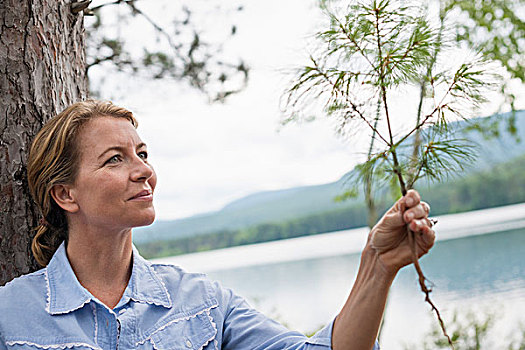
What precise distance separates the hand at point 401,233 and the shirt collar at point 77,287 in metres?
0.65

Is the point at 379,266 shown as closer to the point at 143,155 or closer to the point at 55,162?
the point at 143,155

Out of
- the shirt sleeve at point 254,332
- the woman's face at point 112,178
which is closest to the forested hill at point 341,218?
the shirt sleeve at point 254,332

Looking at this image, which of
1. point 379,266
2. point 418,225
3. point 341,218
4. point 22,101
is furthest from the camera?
point 341,218

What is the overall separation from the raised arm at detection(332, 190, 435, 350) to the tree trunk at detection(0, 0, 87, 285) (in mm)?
1055

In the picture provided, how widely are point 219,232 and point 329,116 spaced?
123ft

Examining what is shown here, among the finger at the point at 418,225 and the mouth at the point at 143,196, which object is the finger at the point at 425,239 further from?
the mouth at the point at 143,196

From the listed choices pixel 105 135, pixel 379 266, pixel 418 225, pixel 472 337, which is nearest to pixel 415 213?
pixel 418 225

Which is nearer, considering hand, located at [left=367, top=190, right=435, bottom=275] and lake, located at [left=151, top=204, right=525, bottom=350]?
hand, located at [left=367, top=190, right=435, bottom=275]

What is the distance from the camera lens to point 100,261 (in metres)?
1.60

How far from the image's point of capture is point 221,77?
4.32 meters

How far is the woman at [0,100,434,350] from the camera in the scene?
57.4 inches

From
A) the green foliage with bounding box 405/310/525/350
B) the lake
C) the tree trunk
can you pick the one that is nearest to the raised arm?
the tree trunk

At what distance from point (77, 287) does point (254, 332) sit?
489mm

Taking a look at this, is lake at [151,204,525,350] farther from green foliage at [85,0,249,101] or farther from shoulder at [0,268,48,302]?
shoulder at [0,268,48,302]
